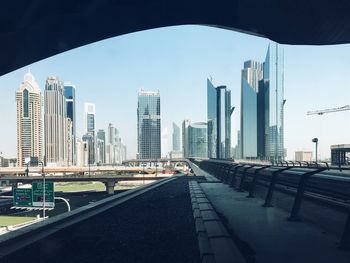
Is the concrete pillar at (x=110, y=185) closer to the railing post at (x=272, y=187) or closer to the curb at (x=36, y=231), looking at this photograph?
the curb at (x=36, y=231)

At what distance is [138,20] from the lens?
1105 cm

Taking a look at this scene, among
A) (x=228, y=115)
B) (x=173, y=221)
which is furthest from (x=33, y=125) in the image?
(x=173, y=221)

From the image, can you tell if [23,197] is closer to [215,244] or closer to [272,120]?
[215,244]

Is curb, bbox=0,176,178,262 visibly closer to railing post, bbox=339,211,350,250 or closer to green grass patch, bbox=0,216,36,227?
railing post, bbox=339,211,350,250

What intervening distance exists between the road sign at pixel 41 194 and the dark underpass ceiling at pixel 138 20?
3160cm

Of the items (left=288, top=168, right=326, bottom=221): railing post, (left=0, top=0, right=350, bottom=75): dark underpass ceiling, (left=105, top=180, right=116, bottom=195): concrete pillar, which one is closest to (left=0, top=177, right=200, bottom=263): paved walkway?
(left=288, top=168, right=326, bottom=221): railing post

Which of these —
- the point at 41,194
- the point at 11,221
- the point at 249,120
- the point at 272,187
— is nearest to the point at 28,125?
the point at 249,120

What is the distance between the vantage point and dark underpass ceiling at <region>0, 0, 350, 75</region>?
916cm

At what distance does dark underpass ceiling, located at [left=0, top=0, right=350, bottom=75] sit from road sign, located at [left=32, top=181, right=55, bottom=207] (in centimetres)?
3160

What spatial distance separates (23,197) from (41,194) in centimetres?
281

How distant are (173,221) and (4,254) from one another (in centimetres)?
564

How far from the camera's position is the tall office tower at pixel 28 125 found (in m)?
142

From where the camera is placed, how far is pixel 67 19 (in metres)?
9.70

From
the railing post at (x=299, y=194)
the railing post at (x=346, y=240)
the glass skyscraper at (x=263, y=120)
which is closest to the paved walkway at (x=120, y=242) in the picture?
the railing post at (x=346, y=240)
